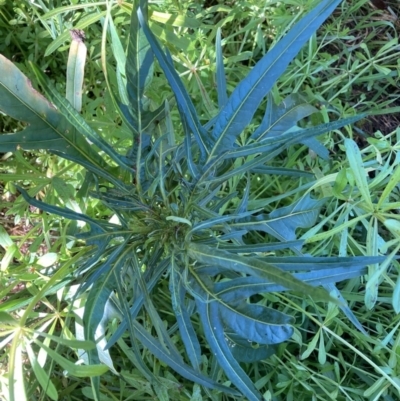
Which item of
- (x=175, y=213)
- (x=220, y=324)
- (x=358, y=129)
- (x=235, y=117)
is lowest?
(x=358, y=129)

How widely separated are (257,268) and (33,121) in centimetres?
30

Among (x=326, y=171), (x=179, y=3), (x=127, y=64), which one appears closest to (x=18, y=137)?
(x=127, y=64)

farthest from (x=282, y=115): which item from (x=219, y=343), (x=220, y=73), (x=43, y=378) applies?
(x=43, y=378)

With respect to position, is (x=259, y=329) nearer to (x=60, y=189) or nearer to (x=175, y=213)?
(x=175, y=213)

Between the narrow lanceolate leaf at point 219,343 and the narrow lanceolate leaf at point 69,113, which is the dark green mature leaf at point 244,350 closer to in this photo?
the narrow lanceolate leaf at point 219,343

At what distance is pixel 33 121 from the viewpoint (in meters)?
0.52

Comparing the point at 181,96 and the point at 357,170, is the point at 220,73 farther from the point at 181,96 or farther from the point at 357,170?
the point at 357,170

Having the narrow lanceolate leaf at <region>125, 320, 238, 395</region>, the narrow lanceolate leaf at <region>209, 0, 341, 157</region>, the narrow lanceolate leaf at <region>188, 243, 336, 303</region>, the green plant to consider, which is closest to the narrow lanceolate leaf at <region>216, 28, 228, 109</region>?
the green plant

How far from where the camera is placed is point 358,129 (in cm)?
115

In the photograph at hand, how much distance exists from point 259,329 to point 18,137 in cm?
36

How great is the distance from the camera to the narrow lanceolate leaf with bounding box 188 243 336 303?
392 mm

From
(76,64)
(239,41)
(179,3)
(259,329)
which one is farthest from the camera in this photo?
(239,41)

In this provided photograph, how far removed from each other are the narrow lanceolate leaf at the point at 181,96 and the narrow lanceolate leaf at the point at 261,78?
0.05ft

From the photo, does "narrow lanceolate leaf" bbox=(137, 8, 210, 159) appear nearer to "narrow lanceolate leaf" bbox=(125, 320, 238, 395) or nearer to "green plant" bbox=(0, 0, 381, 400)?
"green plant" bbox=(0, 0, 381, 400)
